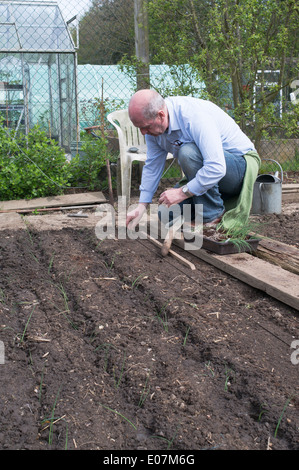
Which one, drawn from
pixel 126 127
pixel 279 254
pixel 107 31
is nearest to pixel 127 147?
pixel 126 127

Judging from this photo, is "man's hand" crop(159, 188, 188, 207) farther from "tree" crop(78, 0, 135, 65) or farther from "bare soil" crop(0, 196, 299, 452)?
"tree" crop(78, 0, 135, 65)

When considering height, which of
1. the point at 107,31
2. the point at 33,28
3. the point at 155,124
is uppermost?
the point at 107,31

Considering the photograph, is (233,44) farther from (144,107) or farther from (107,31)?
(107,31)

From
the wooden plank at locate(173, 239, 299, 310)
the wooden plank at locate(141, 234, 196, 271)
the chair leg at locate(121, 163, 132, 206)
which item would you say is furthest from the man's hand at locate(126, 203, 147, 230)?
the chair leg at locate(121, 163, 132, 206)

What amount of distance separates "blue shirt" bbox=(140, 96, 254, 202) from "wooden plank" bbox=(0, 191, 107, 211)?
5.67 feet

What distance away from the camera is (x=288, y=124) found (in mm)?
5344

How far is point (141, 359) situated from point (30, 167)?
3.31 metres

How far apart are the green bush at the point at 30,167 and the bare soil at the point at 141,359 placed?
5.99 feet

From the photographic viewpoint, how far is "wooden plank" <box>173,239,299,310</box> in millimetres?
2461

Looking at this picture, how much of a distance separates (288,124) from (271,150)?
1.29 meters

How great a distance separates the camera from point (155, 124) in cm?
288

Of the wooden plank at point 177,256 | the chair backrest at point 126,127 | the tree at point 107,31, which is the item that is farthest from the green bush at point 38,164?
the tree at point 107,31

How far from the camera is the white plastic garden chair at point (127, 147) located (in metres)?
4.76

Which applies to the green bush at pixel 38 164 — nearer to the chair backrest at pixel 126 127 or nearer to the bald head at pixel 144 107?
the chair backrest at pixel 126 127
